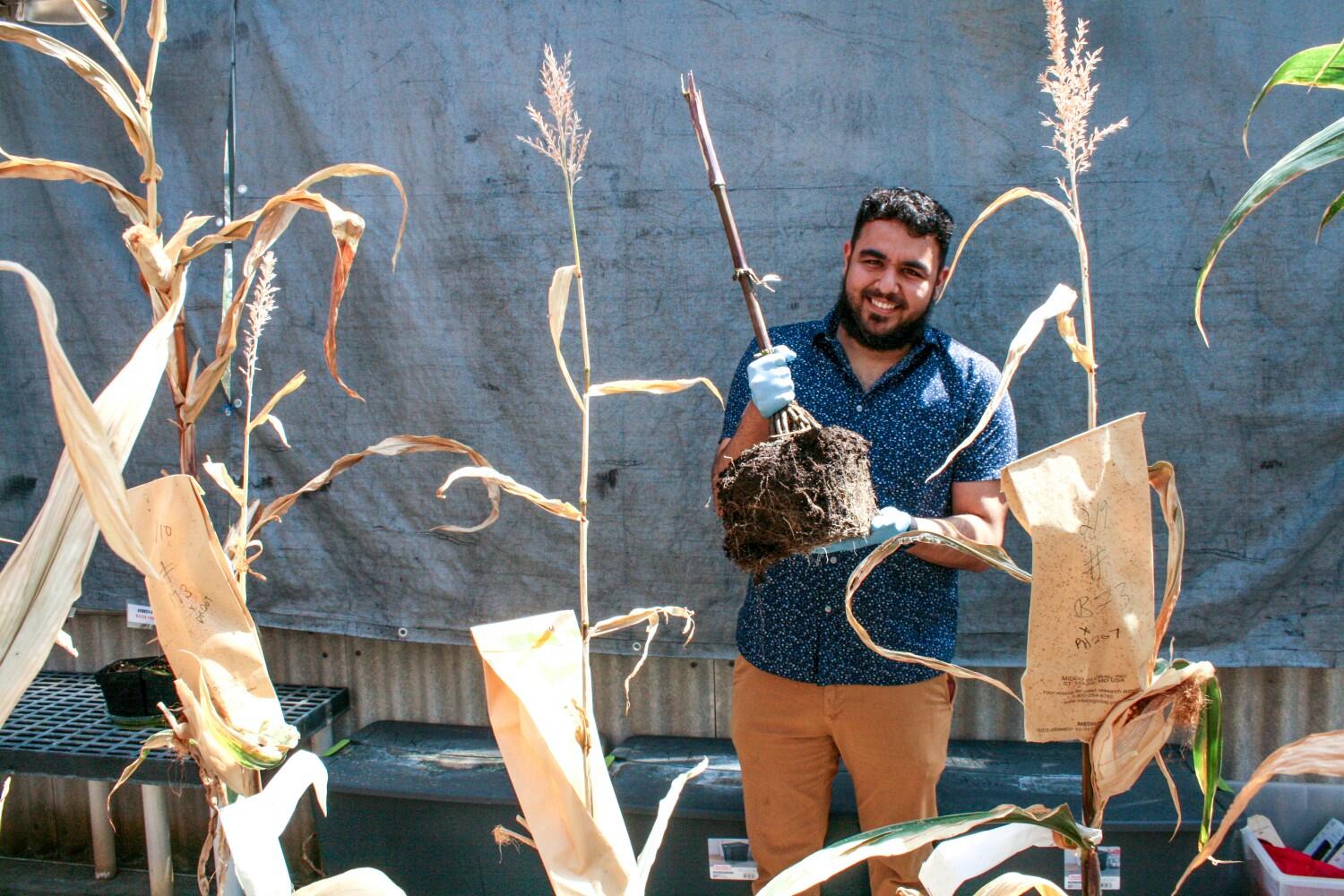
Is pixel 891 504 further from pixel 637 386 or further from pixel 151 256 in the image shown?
pixel 151 256

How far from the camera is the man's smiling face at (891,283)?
1.75 meters

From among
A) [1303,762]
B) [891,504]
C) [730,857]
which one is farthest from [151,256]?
[730,857]

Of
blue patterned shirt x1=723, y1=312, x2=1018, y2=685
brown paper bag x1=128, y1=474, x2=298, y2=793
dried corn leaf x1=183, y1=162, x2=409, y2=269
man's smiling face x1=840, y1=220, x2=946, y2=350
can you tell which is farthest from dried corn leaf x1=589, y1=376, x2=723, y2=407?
man's smiling face x1=840, y1=220, x2=946, y2=350

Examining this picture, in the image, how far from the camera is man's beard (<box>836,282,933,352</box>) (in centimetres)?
177

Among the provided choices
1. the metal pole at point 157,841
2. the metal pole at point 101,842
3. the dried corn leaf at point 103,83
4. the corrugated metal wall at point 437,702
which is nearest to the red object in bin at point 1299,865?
the corrugated metal wall at point 437,702

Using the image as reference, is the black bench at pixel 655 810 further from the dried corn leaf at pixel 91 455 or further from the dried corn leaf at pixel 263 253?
the dried corn leaf at pixel 91 455

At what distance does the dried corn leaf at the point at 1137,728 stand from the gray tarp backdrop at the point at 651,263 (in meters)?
1.39

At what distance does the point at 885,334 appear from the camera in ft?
5.81

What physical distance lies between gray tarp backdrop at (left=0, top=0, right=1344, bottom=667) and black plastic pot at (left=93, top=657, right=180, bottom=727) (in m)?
0.41

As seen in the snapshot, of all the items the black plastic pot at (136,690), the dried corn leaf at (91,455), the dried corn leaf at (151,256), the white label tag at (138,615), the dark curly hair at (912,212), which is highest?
the dark curly hair at (912,212)

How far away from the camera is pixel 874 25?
2.10 metres

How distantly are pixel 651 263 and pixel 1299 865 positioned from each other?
1762mm

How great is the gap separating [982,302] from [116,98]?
5.48 ft

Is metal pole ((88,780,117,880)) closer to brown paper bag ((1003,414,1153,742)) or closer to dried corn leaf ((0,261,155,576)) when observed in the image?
dried corn leaf ((0,261,155,576))
